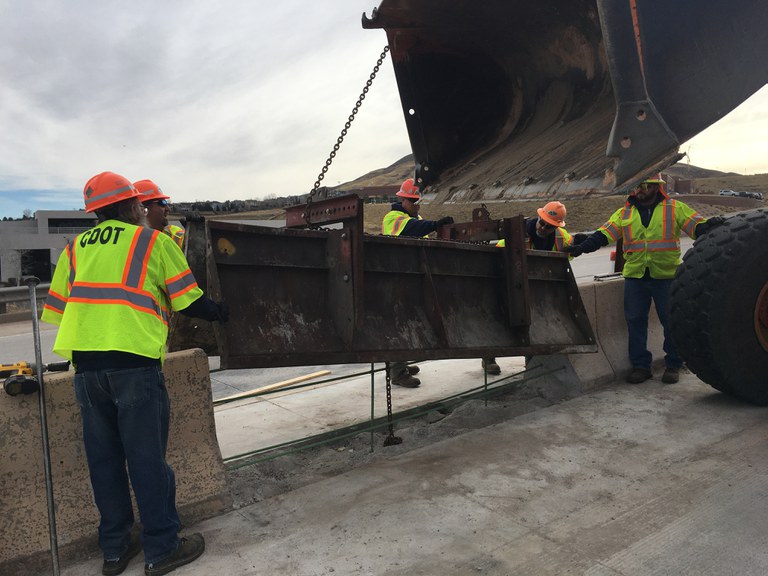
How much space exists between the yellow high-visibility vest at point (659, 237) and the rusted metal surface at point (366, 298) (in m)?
1.66

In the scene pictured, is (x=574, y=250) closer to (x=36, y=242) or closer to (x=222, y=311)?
(x=222, y=311)

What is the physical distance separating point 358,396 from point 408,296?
252 centimetres

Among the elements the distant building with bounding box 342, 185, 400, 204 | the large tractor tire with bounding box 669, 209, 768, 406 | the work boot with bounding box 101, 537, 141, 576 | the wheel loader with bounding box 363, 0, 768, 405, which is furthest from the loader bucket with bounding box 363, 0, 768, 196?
the work boot with bounding box 101, 537, 141, 576

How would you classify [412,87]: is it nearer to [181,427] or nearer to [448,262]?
[448,262]

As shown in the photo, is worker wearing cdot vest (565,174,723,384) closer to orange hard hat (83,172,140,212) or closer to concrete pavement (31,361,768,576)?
concrete pavement (31,361,768,576)

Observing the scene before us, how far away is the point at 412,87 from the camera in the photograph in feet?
17.5

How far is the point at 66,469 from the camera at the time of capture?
2.85 m

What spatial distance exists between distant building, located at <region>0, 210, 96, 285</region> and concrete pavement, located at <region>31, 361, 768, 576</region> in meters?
29.0

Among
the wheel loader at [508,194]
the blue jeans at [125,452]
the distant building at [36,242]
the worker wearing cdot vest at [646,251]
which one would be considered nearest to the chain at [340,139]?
the wheel loader at [508,194]

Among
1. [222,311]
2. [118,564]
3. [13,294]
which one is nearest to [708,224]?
[222,311]

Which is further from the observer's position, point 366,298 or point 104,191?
point 366,298

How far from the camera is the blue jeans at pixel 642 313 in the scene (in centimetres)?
550

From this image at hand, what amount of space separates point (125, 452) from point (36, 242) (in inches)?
1315

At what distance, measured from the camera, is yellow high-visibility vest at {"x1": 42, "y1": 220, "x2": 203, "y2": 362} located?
2.64m
